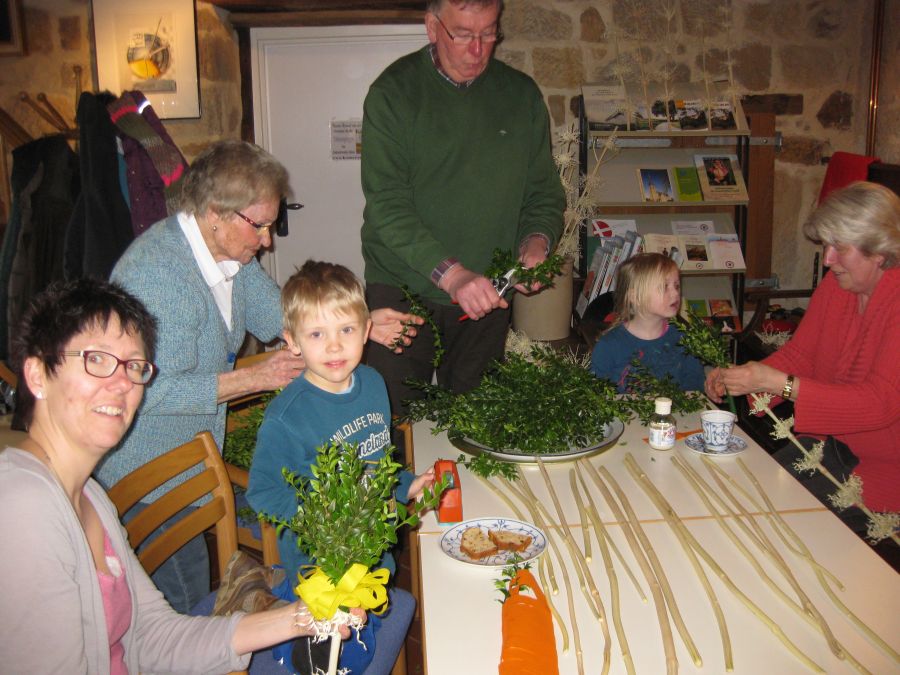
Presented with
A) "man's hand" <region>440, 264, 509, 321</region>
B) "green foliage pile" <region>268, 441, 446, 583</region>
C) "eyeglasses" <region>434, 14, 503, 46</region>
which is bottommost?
"green foliage pile" <region>268, 441, 446, 583</region>

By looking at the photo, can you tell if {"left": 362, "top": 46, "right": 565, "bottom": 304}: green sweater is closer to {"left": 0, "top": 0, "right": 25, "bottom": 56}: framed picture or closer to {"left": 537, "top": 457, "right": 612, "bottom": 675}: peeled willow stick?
{"left": 537, "top": 457, "right": 612, "bottom": 675}: peeled willow stick

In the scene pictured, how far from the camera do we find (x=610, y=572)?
5.17 ft

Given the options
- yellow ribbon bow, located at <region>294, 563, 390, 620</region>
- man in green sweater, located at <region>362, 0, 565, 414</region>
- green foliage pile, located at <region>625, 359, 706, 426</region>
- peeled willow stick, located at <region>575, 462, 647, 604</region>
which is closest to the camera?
yellow ribbon bow, located at <region>294, 563, 390, 620</region>

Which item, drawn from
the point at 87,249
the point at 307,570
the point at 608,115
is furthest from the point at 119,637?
the point at 608,115

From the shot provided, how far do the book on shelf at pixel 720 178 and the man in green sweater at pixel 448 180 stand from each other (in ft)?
7.70

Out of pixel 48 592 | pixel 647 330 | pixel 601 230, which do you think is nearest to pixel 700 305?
pixel 601 230

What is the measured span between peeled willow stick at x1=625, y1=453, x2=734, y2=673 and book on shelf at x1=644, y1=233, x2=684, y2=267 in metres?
3.14

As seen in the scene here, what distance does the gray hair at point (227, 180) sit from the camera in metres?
2.16

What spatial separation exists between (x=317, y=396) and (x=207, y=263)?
1.86 feet

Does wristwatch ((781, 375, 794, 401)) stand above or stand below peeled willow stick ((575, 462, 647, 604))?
above

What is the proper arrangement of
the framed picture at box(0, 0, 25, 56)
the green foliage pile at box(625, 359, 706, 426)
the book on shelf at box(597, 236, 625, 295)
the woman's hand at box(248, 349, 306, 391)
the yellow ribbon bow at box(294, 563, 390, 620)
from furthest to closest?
the book on shelf at box(597, 236, 625, 295), the framed picture at box(0, 0, 25, 56), the green foliage pile at box(625, 359, 706, 426), the woman's hand at box(248, 349, 306, 391), the yellow ribbon bow at box(294, 563, 390, 620)

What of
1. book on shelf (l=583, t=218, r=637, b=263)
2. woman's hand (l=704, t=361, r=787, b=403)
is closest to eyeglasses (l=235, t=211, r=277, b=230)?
woman's hand (l=704, t=361, r=787, b=403)

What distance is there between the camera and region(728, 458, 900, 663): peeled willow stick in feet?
4.46

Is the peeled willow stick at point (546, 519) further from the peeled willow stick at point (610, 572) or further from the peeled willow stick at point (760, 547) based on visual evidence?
the peeled willow stick at point (760, 547)
